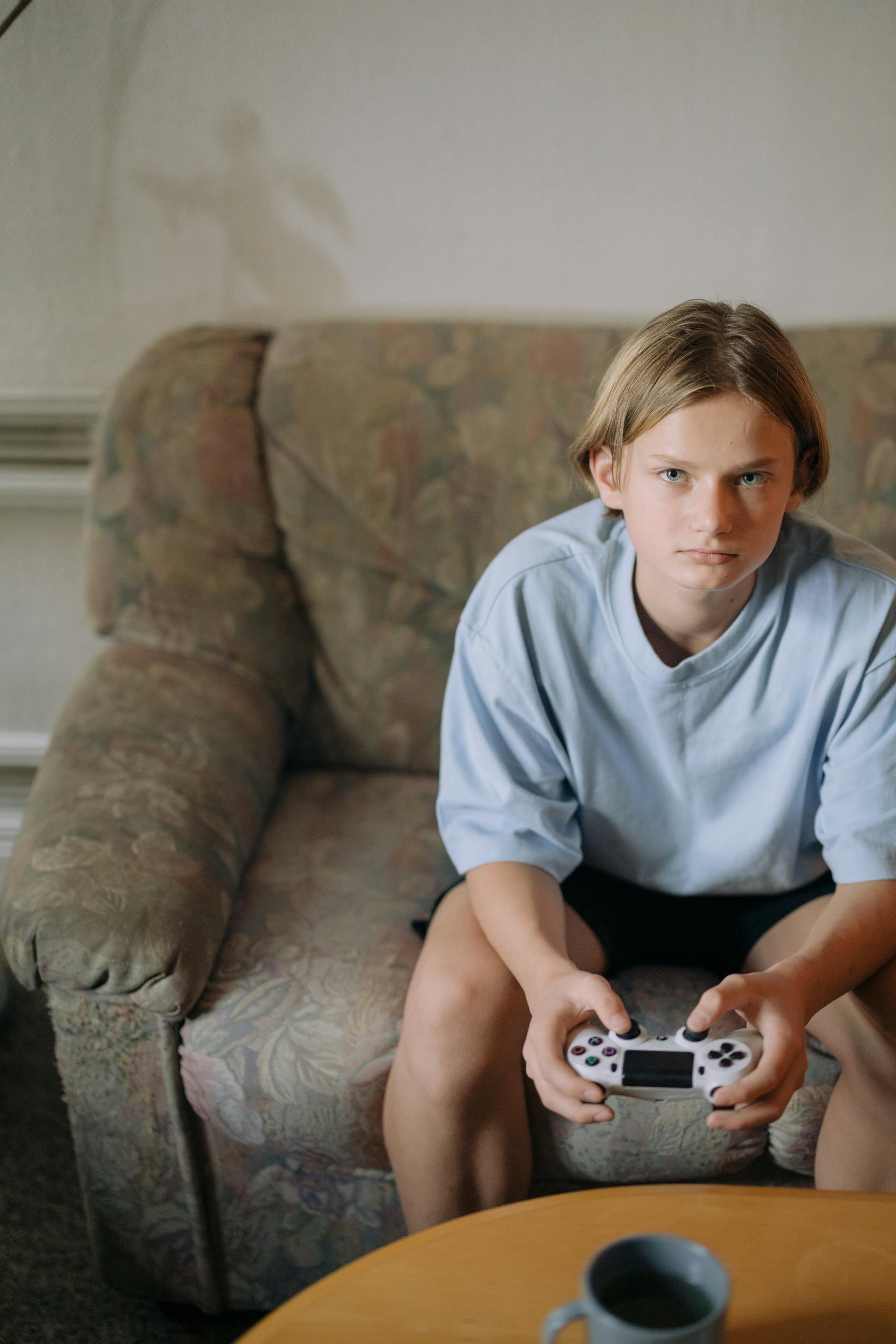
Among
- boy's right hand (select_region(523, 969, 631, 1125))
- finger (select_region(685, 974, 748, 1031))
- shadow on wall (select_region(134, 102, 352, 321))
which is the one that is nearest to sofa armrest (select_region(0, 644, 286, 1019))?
boy's right hand (select_region(523, 969, 631, 1125))

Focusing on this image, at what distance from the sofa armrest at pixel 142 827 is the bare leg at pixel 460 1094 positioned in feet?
0.79

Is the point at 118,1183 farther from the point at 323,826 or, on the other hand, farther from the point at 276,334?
the point at 276,334

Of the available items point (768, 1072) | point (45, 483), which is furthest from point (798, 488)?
point (45, 483)

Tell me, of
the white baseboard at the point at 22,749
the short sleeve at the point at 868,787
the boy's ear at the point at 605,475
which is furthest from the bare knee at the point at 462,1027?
the white baseboard at the point at 22,749

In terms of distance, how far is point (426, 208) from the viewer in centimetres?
158

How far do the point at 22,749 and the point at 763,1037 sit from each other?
150 cm

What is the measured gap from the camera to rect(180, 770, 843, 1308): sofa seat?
101 centimetres

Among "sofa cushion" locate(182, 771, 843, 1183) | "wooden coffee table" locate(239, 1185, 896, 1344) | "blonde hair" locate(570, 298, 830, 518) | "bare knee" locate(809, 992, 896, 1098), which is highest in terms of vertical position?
"blonde hair" locate(570, 298, 830, 518)

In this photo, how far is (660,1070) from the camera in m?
0.76

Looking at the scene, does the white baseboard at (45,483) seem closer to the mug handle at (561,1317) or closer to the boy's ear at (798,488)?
the boy's ear at (798,488)

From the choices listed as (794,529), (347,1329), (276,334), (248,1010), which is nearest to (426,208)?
(276,334)

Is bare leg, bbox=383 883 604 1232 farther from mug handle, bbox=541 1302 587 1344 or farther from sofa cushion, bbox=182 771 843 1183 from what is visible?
mug handle, bbox=541 1302 587 1344

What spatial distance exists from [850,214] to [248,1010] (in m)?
1.32

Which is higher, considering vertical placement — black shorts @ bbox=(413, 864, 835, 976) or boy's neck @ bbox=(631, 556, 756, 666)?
boy's neck @ bbox=(631, 556, 756, 666)
